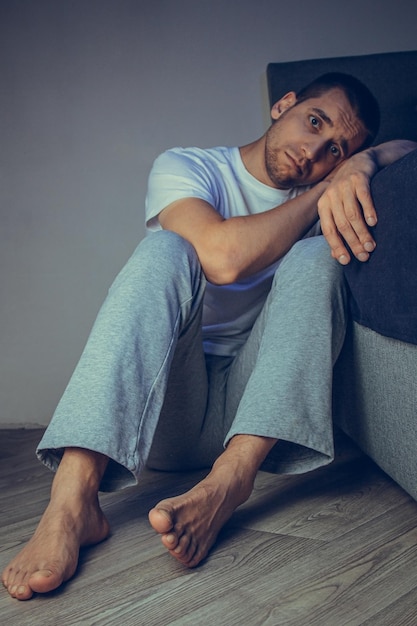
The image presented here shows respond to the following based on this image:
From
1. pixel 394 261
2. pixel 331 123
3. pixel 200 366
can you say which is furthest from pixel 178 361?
pixel 331 123

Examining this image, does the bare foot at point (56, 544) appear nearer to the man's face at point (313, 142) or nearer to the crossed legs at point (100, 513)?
the crossed legs at point (100, 513)

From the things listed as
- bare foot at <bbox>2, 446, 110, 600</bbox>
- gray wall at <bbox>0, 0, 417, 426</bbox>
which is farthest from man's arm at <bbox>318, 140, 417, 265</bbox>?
gray wall at <bbox>0, 0, 417, 426</bbox>

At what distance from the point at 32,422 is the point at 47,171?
1.00m

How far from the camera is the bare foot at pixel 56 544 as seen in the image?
896mm

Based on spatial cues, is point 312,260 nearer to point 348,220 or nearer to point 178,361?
point 348,220

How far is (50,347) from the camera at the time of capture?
8.75 feet

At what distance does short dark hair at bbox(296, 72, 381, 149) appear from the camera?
1.69m

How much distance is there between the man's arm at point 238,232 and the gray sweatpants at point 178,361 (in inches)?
2.1

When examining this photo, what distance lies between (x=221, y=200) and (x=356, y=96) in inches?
17.6

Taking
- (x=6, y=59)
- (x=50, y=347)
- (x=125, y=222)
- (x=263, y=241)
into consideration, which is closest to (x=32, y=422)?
(x=50, y=347)

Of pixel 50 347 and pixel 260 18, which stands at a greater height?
pixel 260 18

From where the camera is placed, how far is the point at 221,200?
1.63 m

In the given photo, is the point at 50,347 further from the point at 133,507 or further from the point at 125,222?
the point at 133,507

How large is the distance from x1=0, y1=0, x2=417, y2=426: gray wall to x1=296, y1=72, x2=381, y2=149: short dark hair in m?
0.86
